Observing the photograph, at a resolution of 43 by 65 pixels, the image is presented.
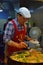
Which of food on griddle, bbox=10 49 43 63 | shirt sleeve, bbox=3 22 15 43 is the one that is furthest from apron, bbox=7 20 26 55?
food on griddle, bbox=10 49 43 63

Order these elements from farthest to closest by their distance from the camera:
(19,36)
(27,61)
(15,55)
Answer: (19,36) < (15,55) < (27,61)

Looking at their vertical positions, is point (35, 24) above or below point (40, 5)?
below

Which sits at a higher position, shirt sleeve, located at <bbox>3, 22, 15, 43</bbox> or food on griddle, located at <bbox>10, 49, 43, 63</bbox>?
shirt sleeve, located at <bbox>3, 22, 15, 43</bbox>

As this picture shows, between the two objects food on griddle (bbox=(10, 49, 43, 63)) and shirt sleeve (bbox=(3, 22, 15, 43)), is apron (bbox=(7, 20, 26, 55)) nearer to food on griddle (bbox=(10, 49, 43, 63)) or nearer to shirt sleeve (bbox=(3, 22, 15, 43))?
shirt sleeve (bbox=(3, 22, 15, 43))

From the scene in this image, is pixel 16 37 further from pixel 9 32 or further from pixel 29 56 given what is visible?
pixel 29 56

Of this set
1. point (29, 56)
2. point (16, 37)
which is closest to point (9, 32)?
point (16, 37)

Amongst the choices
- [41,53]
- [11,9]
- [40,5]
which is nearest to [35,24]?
[40,5]

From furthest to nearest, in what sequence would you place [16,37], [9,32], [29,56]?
[16,37] → [9,32] → [29,56]

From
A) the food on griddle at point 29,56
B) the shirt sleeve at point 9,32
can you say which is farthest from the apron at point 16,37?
the food on griddle at point 29,56

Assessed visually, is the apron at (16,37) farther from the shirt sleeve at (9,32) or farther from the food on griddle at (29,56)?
the food on griddle at (29,56)

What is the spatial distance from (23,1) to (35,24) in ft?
1.84

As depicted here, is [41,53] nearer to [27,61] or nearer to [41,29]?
[27,61]

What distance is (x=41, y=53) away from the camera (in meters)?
1.76

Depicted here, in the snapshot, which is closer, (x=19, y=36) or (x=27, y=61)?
(x=27, y=61)
